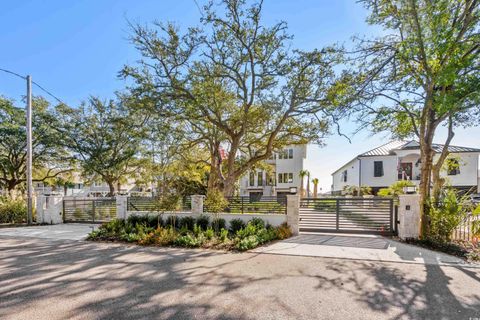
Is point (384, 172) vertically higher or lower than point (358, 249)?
higher

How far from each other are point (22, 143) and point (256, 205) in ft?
68.3

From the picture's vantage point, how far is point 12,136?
18.6m

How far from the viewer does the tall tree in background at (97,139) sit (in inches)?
835

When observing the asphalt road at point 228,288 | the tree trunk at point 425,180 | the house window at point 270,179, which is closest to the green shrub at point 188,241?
the asphalt road at point 228,288

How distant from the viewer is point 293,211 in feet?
30.3

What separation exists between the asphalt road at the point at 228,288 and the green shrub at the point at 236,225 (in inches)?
106

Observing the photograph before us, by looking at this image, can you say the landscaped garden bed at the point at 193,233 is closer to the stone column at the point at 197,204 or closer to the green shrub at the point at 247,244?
the green shrub at the point at 247,244

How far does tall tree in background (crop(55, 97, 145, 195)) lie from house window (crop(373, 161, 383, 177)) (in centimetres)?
2171

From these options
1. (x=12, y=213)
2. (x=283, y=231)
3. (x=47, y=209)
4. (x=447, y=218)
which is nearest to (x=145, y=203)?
(x=47, y=209)

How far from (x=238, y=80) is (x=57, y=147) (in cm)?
1801

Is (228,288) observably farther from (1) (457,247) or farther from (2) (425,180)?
(2) (425,180)

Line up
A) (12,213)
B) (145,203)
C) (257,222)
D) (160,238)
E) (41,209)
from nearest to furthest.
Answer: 1. (160,238)
2. (257,222)
3. (145,203)
4. (41,209)
5. (12,213)

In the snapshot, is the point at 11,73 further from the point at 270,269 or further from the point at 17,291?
the point at 270,269

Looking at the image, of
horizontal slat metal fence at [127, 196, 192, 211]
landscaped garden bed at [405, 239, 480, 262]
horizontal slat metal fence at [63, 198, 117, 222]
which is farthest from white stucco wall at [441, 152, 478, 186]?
horizontal slat metal fence at [63, 198, 117, 222]
